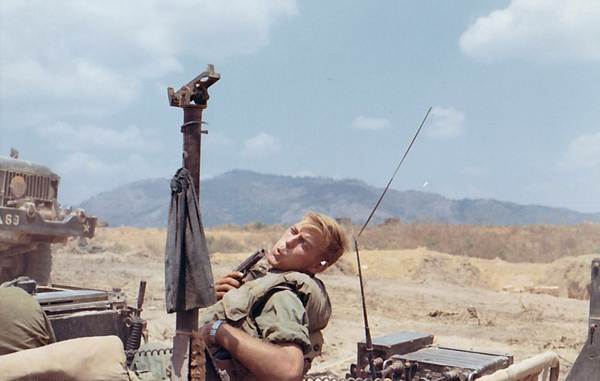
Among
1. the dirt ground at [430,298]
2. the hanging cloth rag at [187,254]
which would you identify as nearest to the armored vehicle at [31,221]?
the dirt ground at [430,298]

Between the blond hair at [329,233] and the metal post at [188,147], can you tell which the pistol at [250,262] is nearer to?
the blond hair at [329,233]

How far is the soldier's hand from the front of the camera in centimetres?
311

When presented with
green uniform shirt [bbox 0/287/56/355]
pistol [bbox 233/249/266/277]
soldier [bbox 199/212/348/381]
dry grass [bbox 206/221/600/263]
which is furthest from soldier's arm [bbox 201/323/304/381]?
dry grass [bbox 206/221/600/263]

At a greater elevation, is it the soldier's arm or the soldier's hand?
the soldier's hand

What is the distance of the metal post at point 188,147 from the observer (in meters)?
2.65

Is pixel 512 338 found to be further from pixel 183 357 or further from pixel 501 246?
pixel 501 246

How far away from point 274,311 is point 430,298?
12.9 meters

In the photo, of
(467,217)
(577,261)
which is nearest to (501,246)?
(577,261)

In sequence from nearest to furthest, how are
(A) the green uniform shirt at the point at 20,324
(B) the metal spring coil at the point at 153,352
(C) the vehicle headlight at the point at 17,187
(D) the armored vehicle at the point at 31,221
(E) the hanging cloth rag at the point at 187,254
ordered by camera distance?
(E) the hanging cloth rag at the point at 187,254
(A) the green uniform shirt at the point at 20,324
(B) the metal spring coil at the point at 153,352
(D) the armored vehicle at the point at 31,221
(C) the vehicle headlight at the point at 17,187

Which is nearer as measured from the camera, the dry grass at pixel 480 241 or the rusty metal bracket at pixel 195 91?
the rusty metal bracket at pixel 195 91

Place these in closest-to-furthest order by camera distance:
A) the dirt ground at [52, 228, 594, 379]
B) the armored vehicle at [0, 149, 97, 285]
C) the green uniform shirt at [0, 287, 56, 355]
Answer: the green uniform shirt at [0, 287, 56, 355] → the dirt ground at [52, 228, 594, 379] → the armored vehicle at [0, 149, 97, 285]

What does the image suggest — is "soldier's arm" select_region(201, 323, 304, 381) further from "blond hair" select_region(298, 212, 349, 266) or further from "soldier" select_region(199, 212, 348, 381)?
"blond hair" select_region(298, 212, 349, 266)

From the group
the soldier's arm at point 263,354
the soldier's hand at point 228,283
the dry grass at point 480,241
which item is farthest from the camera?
the dry grass at point 480,241

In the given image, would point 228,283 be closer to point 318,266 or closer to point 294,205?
point 318,266
